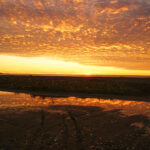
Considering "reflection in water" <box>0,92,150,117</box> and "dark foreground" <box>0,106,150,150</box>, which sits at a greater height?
"reflection in water" <box>0,92,150,117</box>

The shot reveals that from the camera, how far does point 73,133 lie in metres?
7.89

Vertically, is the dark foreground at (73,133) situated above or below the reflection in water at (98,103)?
below

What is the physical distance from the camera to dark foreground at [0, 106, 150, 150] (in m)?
6.63

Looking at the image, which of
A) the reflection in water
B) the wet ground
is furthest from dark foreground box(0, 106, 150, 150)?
the reflection in water

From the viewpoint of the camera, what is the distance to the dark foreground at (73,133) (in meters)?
6.63

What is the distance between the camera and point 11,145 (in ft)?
21.6

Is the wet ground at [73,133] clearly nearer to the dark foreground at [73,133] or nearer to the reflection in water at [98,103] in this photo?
the dark foreground at [73,133]

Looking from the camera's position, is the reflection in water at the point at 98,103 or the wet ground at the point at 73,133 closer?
the wet ground at the point at 73,133

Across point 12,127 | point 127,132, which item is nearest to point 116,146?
point 127,132

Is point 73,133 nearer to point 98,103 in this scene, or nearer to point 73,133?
point 73,133

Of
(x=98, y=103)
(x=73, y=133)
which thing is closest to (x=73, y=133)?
(x=73, y=133)

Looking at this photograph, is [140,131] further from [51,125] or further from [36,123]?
[36,123]

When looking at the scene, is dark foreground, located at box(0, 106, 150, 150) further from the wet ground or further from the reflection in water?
the reflection in water

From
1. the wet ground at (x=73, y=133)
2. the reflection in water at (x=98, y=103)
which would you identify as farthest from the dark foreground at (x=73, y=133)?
the reflection in water at (x=98, y=103)
